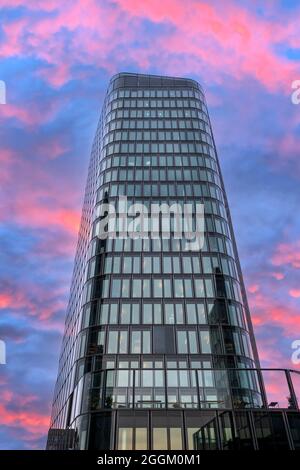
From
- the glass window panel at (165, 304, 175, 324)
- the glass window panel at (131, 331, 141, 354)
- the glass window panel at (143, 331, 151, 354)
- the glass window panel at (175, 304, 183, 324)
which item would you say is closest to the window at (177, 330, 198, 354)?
the glass window panel at (175, 304, 183, 324)

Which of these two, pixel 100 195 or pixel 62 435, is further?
pixel 100 195

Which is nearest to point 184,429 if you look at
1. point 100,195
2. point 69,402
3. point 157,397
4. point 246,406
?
point 157,397

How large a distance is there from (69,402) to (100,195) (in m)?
36.5

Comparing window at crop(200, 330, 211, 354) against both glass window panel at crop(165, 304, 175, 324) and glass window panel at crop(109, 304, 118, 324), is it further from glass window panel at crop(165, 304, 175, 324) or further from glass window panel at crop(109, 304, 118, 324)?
glass window panel at crop(109, 304, 118, 324)

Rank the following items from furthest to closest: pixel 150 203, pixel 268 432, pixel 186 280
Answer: pixel 150 203, pixel 186 280, pixel 268 432

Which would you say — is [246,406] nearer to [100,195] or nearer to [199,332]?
[199,332]

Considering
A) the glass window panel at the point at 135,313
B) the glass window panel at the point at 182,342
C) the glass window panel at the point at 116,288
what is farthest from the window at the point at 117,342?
the glass window panel at the point at 182,342

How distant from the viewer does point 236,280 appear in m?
71.4

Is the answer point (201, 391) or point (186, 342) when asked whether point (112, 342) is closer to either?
point (186, 342)
